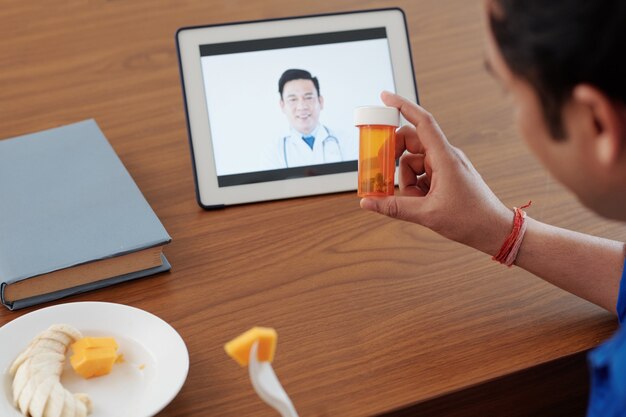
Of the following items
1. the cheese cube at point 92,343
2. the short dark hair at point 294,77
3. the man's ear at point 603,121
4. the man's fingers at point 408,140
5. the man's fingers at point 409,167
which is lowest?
the cheese cube at point 92,343

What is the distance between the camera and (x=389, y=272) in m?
1.05

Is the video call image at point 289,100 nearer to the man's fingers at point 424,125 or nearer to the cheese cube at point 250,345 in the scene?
the man's fingers at point 424,125

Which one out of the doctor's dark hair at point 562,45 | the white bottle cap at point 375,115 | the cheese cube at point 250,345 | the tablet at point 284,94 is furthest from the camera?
the tablet at point 284,94

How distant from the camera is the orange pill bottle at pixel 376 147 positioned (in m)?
0.98

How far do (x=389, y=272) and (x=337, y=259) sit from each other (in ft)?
0.22

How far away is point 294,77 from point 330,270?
296 millimetres

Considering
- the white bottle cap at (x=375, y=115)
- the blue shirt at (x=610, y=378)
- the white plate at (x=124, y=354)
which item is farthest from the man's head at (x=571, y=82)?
the white plate at (x=124, y=354)

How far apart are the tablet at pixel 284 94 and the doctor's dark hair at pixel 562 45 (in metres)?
0.52

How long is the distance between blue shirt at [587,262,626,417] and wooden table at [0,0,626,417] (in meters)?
0.18

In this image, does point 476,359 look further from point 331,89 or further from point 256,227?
point 331,89

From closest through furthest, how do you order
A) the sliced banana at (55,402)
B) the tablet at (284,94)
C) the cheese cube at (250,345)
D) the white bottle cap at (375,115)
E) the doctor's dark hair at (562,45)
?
the doctor's dark hair at (562,45) → the cheese cube at (250,345) → the sliced banana at (55,402) → the white bottle cap at (375,115) → the tablet at (284,94)

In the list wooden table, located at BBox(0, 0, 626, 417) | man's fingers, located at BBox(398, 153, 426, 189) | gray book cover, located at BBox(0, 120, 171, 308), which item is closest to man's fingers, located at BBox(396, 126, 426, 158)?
man's fingers, located at BBox(398, 153, 426, 189)

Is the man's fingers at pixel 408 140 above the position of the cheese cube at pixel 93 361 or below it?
above

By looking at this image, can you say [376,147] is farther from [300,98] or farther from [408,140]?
[300,98]
